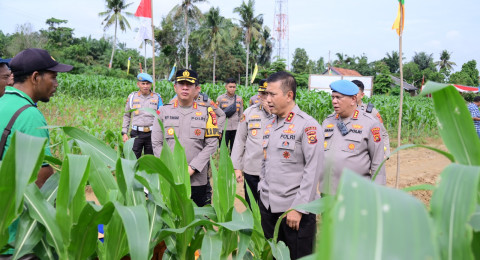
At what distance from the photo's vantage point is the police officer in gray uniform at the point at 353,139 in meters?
3.17

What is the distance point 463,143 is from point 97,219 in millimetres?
1002

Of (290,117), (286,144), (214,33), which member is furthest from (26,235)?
(214,33)

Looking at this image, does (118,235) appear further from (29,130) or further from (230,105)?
(230,105)

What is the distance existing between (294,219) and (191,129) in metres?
1.57

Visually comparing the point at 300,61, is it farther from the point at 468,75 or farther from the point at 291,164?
the point at 291,164

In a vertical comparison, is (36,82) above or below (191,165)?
above

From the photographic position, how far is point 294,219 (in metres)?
2.47

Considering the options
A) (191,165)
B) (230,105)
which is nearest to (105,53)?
(230,105)

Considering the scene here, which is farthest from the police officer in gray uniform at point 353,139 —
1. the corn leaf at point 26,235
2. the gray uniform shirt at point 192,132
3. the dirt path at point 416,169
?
the dirt path at point 416,169

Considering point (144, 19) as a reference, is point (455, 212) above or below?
below

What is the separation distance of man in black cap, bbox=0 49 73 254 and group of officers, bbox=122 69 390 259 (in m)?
0.64

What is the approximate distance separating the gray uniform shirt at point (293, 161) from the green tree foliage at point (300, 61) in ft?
193

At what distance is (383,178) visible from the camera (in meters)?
3.12

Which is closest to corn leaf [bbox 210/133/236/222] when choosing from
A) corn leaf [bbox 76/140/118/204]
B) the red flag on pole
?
corn leaf [bbox 76/140/118/204]
